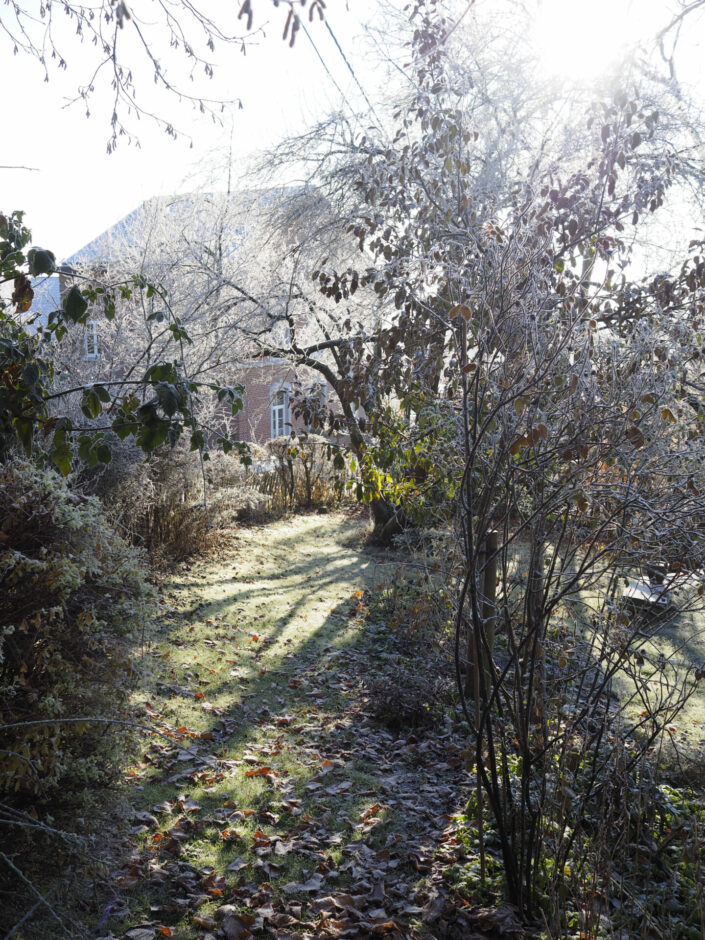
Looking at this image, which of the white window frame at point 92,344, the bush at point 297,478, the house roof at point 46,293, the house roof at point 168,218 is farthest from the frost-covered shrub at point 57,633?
the bush at point 297,478

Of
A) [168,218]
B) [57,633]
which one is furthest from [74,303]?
[168,218]

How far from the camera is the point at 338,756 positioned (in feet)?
18.0

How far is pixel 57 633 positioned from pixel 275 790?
1.97 meters

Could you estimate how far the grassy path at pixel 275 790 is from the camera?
143 inches

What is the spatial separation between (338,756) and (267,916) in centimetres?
192

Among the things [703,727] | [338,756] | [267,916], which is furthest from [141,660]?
[703,727]

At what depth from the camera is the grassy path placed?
11.9 feet

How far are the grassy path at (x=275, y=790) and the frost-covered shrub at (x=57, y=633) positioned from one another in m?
0.40

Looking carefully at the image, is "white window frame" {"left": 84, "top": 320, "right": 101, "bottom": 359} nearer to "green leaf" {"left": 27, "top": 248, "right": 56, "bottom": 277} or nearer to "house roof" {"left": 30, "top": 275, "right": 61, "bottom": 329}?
"house roof" {"left": 30, "top": 275, "right": 61, "bottom": 329}

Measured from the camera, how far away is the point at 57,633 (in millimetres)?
3744

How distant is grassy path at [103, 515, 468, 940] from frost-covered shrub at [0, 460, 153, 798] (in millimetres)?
401

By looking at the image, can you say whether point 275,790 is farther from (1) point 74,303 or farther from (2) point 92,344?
(2) point 92,344

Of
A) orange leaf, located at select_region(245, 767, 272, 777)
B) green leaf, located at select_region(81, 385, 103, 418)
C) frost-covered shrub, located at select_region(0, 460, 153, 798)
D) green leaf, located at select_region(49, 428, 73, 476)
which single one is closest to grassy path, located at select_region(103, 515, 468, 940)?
orange leaf, located at select_region(245, 767, 272, 777)

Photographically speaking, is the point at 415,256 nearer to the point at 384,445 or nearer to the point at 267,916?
the point at 384,445
